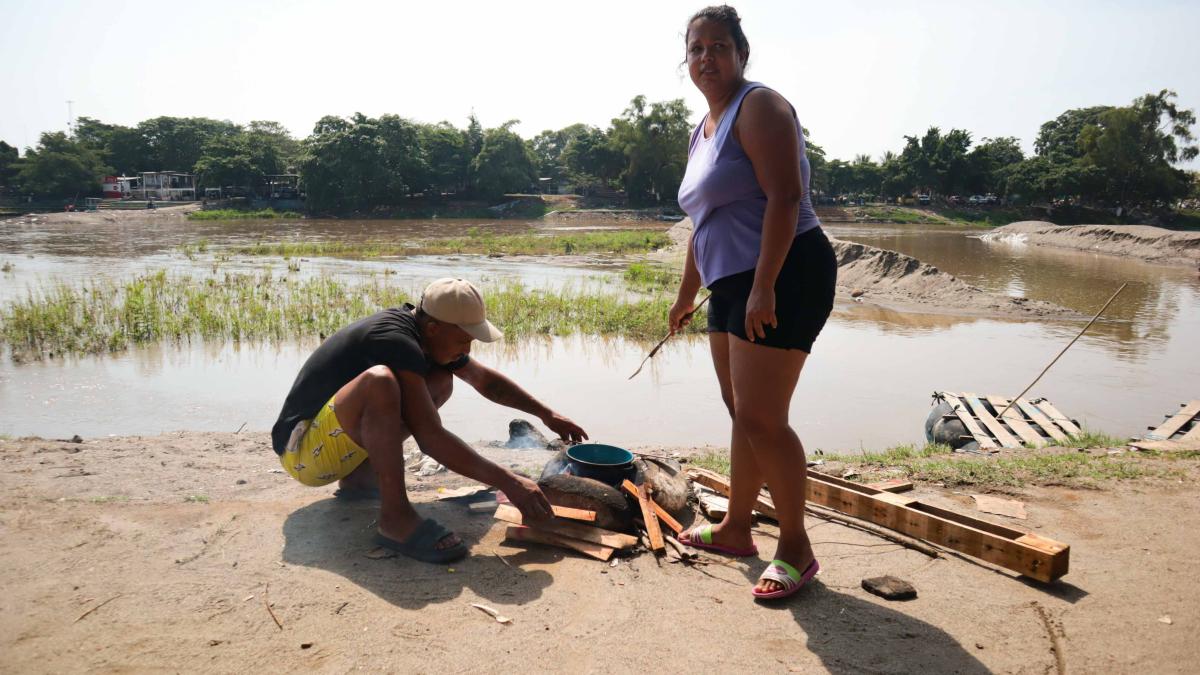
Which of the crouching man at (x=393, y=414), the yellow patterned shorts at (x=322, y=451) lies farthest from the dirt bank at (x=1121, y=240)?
the yellow patterned shorts at (x=322, y=451)

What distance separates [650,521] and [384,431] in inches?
44.1

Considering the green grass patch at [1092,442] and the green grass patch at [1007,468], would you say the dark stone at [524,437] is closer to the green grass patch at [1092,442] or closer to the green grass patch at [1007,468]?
the green grass patch at [1007,468]

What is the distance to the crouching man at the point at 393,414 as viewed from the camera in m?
2.71

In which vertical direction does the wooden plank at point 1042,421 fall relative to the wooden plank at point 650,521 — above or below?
below

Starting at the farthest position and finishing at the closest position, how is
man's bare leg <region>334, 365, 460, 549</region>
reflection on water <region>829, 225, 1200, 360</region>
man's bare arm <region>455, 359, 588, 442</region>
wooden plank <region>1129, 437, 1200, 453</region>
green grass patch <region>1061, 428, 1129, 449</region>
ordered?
reflection on water <region>829, 225, 1200, 360</region>, green grass patch <region>1061, 428, 1129, 449</region>, wooden plank <region>1129, 437, 1200, 453</region>, man's bare arm <region>455, 359, 588, 442</region>, man's bare leg <region>334, 365, 460, 549</region>

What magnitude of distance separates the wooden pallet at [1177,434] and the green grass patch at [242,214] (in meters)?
50.5

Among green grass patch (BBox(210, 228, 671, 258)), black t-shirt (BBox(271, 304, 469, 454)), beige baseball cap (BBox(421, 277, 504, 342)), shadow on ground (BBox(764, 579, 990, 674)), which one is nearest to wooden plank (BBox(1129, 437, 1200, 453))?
shadow on ground (BBox(764, 579, 990, 674))

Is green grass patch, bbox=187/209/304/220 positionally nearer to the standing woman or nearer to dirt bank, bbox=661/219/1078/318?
dirt bank, bbox=661/219/1078/318

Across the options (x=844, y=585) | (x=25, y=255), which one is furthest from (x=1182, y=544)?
(x=25, y=255)

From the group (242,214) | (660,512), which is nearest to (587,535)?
(660,512)

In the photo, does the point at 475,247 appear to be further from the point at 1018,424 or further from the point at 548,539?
the point at 548,539

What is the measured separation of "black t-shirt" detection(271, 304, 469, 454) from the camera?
2744 millimetres

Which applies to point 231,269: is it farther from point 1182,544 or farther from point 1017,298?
point 1182,544

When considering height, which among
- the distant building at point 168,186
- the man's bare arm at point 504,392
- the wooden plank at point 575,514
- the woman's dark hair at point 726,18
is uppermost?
the distant building at point 168,186
